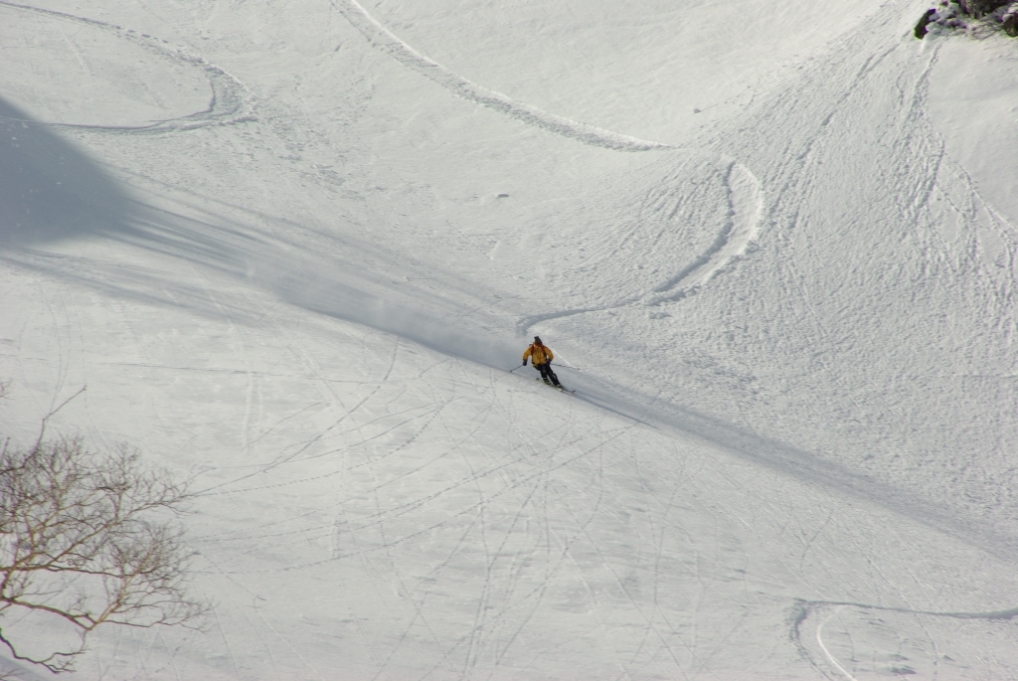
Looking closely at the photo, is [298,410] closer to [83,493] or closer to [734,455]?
[83,493]

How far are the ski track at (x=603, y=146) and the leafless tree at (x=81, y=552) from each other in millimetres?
8693

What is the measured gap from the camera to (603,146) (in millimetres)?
23906

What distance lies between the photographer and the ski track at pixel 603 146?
18.5m

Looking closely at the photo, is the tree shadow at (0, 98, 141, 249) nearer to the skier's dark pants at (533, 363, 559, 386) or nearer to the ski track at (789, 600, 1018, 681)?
the skier's dark pants at (533, 363, 559, 386)

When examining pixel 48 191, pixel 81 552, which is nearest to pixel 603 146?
pixel 48 191

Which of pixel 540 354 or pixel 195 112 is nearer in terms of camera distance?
pixel 540 354

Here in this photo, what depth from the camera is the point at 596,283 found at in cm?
1877

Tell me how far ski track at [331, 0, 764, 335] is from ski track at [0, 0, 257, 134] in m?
5.29

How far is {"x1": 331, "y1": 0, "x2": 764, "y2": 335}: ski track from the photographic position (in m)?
18.5

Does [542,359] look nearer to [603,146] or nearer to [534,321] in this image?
[534,321]

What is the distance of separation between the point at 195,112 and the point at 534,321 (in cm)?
1328

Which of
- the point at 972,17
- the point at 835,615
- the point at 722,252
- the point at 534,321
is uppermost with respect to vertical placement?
the point at 972,17

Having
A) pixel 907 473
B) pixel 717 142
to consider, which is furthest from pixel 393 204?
pixel 907 473

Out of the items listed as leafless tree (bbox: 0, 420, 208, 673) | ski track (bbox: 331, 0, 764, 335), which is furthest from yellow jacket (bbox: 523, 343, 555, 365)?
leafless tree (bbox: 0, 420, 208, 673)
